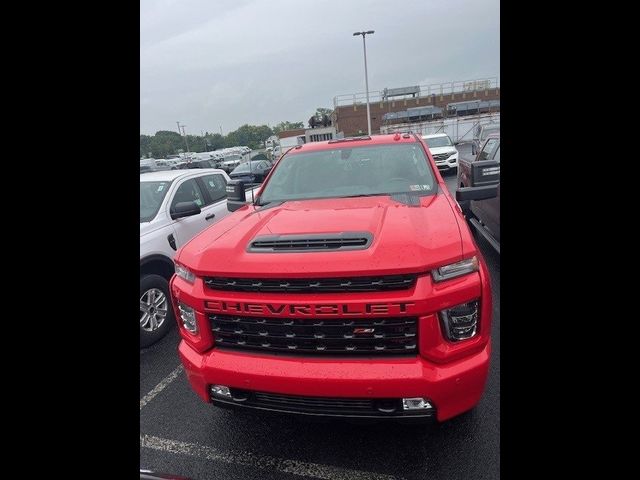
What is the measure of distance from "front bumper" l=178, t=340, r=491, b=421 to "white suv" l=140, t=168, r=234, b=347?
2.29 meters

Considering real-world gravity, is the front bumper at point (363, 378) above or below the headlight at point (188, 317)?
below

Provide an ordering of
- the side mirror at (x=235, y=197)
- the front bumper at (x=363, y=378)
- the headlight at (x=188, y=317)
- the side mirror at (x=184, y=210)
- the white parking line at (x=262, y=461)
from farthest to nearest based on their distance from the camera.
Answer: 1. the side mirror at (x=184, y=210)
2. the side mirror at (x=235, y=197)
3. the headlight at (x=188, y=317)
4. the white parking line at (x=262, y=461)
5. the front bumper at (x=363, y=378)

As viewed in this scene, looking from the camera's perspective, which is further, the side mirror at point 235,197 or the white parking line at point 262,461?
the side mirror at point 235,197

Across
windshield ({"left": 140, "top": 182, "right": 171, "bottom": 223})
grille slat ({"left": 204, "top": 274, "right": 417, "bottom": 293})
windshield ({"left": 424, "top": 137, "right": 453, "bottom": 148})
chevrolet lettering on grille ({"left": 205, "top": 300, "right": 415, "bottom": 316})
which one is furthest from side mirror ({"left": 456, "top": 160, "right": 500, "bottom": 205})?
windshield ({"left": 424, "top": 137, "right": 453, "bottom": 148})

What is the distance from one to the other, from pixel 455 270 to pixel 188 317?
160 cm

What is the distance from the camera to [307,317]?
196 centimetres

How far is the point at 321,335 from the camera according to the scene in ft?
6.51

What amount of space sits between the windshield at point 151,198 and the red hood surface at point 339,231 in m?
1.92

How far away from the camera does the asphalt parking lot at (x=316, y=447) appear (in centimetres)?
221

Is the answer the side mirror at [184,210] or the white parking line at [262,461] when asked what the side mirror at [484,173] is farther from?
the side mirror at [184,210]

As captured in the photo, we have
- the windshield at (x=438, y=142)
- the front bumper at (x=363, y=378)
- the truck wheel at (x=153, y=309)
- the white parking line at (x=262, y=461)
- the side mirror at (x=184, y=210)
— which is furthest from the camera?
the windshield at (x=438, y=142)

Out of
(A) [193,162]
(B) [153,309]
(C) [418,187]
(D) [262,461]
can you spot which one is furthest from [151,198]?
(A) [193,162]

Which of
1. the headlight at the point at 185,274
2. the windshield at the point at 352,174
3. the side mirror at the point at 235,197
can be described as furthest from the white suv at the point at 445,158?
the headlight at the point at 185,274
